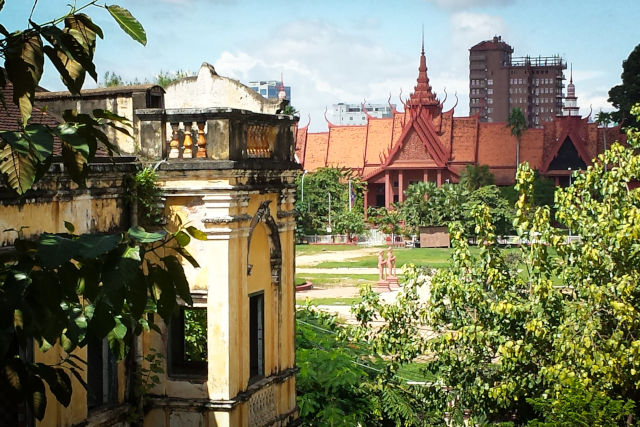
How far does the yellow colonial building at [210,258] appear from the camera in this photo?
8.02 metres

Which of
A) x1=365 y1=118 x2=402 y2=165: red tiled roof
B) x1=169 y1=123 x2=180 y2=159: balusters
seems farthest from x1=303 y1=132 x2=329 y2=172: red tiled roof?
x1=169 y1=123 x2=180 y2=159: balusters

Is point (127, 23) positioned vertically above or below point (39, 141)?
above

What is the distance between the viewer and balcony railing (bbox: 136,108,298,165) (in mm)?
8555

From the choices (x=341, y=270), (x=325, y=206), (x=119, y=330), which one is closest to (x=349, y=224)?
(x=325, y=206)

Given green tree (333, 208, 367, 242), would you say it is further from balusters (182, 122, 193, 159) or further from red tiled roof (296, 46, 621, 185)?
balusters (182, 122, 193, 159)

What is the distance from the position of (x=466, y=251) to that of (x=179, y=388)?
536cm

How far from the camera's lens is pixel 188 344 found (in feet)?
35.1

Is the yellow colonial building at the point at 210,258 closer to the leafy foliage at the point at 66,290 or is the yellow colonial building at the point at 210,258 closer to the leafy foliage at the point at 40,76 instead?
the leafy foliage at the point at 40,76

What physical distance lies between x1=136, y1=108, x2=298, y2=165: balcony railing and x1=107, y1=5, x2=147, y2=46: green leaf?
190 inches

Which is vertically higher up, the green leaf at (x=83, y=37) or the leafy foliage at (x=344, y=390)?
the green leaf at (x=83, y=37)

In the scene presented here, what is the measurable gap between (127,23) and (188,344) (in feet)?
24.3

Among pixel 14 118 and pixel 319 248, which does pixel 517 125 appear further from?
pixel 14 118

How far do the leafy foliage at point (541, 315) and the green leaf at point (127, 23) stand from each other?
8.05 m

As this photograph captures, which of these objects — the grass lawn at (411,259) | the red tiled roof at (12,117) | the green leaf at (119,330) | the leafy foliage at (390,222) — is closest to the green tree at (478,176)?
the leafy foliage at (390,222)
